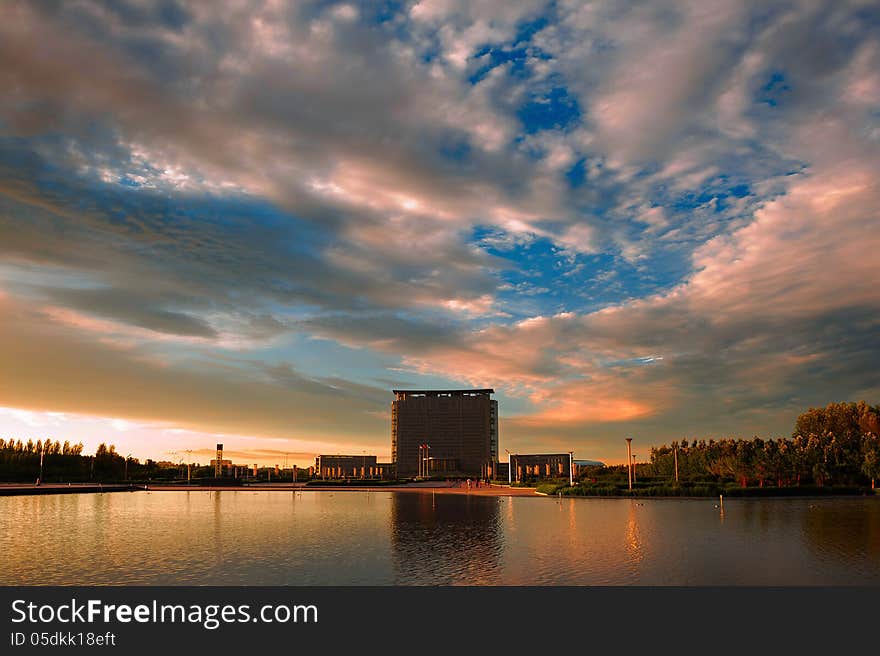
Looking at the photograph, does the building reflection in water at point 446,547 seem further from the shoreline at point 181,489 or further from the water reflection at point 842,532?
the shoreline at point 181,489

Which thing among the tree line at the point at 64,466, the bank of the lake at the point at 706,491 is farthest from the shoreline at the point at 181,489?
the tree line at the point at 64,466

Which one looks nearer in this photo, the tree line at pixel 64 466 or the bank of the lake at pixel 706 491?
the bank of the lake at pixel 706 491

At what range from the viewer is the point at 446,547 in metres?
28.9

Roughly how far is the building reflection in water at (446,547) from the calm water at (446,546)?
8 cm

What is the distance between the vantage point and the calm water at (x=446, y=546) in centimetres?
2239

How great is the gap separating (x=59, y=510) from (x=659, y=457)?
10005 centimetres

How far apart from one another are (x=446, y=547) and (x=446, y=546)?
1.10ft

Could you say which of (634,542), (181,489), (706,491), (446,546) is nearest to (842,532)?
(634,542)

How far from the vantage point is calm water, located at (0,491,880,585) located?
22.4 metres

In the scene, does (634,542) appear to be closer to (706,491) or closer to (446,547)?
(446,547)

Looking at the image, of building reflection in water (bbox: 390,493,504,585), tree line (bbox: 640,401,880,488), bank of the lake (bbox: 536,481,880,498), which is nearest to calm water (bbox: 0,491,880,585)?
building reflection in water (bbox: 390,493,504,585)
